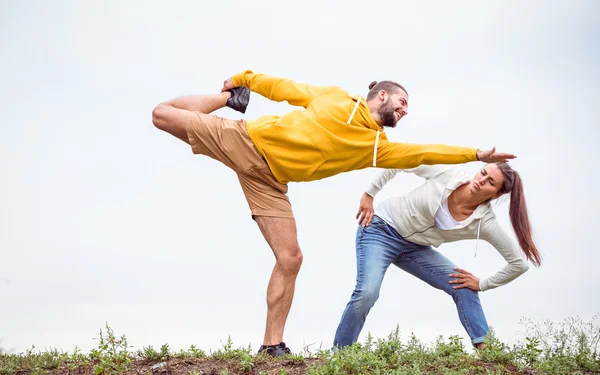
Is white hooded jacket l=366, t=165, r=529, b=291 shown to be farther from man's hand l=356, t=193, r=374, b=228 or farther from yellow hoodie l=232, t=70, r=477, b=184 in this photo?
yellow hoodie l=232, t=70, r=477, b=184

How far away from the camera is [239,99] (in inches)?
297

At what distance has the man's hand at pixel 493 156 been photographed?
6.69 metres

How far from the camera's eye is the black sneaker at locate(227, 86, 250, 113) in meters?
7.54

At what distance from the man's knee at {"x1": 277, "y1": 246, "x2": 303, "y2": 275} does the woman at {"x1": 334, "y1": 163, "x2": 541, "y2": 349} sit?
0.87 metres

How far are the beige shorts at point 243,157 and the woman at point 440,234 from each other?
115cm

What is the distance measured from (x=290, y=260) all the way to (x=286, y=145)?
1.08 meters

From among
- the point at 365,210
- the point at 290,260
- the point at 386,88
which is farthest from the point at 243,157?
the point at 365,210

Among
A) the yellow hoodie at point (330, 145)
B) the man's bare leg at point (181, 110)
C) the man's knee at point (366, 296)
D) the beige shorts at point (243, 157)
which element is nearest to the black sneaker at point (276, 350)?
the man's knee at point (366, 296)

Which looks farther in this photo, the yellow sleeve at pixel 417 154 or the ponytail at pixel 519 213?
the ponytail at pixel 519 213

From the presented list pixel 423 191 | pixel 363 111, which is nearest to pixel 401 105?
pixel 363 111

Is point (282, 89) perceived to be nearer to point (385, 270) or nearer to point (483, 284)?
point (385, 270)

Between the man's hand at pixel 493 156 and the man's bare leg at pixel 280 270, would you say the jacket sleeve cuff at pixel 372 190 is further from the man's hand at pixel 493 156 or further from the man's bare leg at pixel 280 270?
the man's hand at pixel 493 156

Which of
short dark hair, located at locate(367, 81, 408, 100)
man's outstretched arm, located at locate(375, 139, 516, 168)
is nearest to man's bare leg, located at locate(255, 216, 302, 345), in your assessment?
man's outstretched arm, located at locate(375, 139, 516, 168)

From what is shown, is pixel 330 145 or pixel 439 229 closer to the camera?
pixel 330 145
